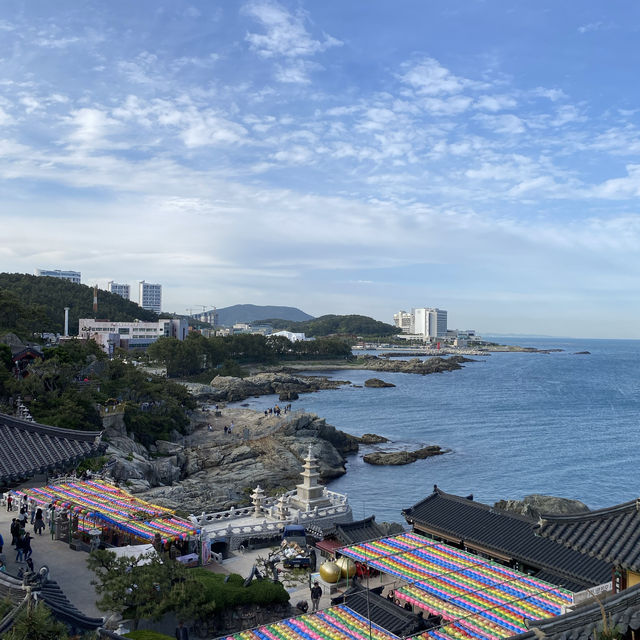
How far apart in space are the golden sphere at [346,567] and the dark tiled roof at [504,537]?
8.26 ft

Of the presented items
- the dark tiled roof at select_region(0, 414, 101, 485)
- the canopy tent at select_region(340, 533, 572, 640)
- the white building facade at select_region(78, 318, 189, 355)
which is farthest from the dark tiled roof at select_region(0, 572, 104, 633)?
the white building facade at select_region(78, 318, 189, 355)

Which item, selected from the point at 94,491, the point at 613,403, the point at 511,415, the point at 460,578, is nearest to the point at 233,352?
the point at 511,415

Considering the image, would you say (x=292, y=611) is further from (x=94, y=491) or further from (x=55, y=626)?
(x=55, y=626)

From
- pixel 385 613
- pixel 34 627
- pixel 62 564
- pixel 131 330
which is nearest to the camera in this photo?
pixel 34 627

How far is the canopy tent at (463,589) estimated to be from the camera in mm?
13523

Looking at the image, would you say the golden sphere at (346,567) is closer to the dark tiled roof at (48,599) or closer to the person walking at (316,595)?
the person walking at (316,595)

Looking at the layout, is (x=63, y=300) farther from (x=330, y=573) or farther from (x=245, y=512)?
(x=330, y=573)

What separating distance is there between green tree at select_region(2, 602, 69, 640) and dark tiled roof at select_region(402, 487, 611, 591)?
12983 mm

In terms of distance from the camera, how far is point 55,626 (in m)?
8.35

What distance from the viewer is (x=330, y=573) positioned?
1966 centimetres

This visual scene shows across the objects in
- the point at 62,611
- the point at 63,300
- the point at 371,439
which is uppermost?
the point at 63,300

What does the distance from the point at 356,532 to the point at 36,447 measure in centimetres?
1164

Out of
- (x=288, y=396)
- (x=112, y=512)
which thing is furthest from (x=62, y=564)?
(x=288, y=396)

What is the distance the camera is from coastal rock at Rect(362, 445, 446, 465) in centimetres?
5306
